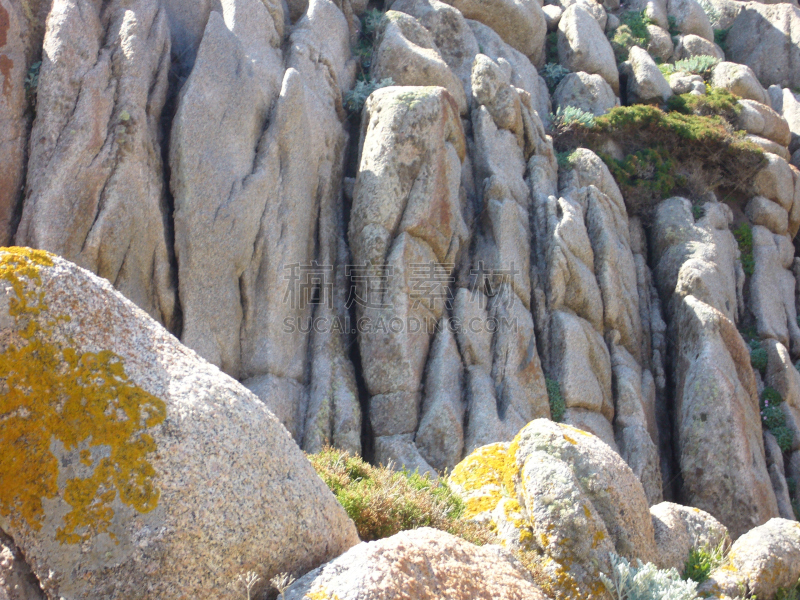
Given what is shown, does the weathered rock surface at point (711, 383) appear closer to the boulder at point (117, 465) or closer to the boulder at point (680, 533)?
the boulder at point (680, 533)

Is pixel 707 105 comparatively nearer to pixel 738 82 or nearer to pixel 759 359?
pixel 738 82

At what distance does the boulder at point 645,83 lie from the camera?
2536cm

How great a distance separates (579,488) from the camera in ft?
21.1

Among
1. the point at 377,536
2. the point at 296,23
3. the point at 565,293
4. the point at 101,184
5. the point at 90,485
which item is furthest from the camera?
the point at 296,23

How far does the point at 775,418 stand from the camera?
61.6ft

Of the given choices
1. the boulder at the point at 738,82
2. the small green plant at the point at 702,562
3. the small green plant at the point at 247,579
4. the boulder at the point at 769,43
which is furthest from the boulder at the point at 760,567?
the boulder at the point at 769,43

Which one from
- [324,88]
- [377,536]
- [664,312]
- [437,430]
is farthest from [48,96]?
[664,312]

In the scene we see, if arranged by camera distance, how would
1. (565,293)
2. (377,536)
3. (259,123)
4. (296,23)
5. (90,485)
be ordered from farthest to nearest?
(296,23) → (565,293) → (259,123) → (377,536) → (90,485)

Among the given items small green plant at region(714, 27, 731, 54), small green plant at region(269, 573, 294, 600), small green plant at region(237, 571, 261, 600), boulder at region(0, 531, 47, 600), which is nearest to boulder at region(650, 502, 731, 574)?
small green plant at region(269, 573, 294, 600)

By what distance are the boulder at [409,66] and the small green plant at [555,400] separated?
8699 mm

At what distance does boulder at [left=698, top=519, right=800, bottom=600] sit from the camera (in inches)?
277

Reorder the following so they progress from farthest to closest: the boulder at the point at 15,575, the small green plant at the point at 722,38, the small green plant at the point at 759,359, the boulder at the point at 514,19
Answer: the small green plant at the point at 722,38, the boulder at the point at 514,19, the small green plant at the point at 759,359, the boulder at the point at 15,575

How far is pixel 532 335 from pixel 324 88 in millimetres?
8592

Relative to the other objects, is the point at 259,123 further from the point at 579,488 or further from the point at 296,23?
the point at 579,488
